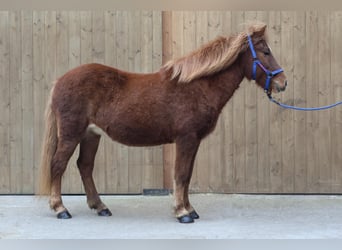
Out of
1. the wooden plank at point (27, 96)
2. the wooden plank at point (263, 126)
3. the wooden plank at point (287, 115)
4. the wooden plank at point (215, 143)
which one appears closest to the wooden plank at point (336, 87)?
the wooden plank at point (287, 115)

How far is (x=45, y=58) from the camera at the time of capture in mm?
6336

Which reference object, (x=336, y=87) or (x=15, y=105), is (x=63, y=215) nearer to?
(x=15, y=105)

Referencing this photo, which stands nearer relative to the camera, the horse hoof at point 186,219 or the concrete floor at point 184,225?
the concrete floor at point 184,225

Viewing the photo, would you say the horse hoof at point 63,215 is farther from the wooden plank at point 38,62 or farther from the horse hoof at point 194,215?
the wooden plank at point 38,62

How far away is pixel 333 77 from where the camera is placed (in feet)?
20.7

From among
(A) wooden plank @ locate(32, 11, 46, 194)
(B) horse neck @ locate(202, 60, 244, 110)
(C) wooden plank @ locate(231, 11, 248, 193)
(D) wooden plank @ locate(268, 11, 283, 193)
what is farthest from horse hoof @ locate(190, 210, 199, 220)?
(A) wooden plank @ locate(32, 11, 46, 194)

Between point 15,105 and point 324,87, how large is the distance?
3.83 metres

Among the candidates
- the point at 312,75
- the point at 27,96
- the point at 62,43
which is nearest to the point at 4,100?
the point at 27,96

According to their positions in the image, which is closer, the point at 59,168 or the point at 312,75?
the point at 59,168

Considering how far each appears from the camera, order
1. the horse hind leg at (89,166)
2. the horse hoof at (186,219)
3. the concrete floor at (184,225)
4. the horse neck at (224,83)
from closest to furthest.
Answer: the concrete floor at (184,225) < the horse hoof at (186,219) < the horse neck at (224,83) < the horse hind leg at (89,166)

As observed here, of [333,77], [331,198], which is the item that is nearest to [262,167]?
[331,198]

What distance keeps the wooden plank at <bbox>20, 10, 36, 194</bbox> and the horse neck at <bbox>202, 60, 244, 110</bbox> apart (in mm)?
2468

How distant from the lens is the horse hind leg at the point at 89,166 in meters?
5.38

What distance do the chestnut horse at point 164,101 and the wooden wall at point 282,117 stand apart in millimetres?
1213
